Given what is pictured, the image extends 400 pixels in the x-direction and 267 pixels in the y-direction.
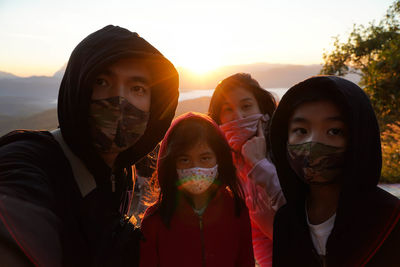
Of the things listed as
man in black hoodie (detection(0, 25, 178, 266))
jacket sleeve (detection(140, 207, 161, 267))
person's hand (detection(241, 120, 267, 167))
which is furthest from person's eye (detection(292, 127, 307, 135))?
jacket sleeve (detection(140, 207, 161, 267))

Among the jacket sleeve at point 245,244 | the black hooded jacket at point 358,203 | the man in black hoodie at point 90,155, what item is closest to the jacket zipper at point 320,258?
the black hooded jacket at point 358,203

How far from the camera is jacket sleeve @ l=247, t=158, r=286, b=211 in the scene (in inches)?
90.3

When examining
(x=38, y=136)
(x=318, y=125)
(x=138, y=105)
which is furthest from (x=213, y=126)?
(x=38, y=136)

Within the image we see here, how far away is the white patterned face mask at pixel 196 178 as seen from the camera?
7.16ft

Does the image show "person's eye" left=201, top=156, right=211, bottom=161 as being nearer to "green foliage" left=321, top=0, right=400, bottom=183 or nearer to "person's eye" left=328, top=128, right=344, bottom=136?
"person's eye" left=328, top=128, right=344, bottom=136

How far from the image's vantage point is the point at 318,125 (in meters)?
1.67

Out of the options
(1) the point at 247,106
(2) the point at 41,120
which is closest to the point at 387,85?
(1) the point at 247,106

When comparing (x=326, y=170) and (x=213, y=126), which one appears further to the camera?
(x=213, y=126)

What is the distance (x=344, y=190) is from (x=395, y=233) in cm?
36

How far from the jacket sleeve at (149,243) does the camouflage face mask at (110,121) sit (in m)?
0.79

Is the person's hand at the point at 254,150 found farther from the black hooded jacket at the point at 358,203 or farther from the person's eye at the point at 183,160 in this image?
the black hooded jacket at the point at 358,203

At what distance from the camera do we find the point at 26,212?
0.99 m

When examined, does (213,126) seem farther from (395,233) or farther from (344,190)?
(395,233)

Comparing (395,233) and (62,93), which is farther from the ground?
(62,93)
